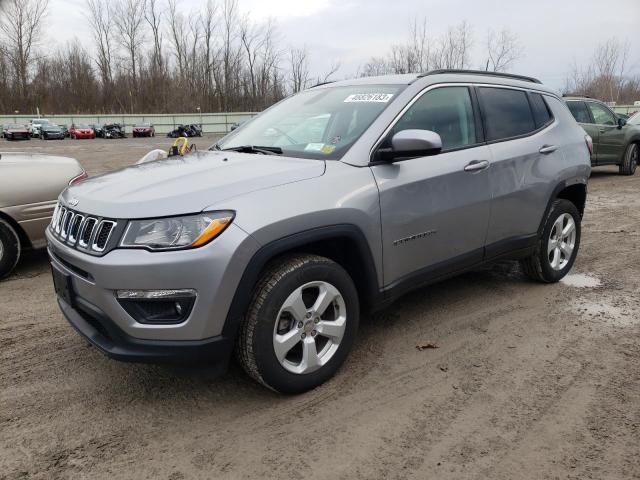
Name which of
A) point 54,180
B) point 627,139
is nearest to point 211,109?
point 627,139

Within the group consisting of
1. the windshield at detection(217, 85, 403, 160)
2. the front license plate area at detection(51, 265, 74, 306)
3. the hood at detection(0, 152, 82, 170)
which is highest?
the windshield at detection(217, 85, 403, 160)

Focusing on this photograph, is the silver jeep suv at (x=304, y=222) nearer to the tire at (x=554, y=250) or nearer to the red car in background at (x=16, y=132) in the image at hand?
the tire at (x=554, y=250)

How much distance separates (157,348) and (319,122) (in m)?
1.87

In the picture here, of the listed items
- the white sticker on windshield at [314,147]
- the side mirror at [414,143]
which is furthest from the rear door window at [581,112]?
the white sticker on windshield at [314,147]

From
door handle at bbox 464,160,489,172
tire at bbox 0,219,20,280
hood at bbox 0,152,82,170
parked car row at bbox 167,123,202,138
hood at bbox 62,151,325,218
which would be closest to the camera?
hood at bbox 62,151,325,218

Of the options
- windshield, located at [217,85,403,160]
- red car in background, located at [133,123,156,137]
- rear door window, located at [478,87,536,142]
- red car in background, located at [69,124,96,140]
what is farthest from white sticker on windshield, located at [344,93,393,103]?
red car in background, located at [133,123,156,137]

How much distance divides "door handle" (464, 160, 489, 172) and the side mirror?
60 cm

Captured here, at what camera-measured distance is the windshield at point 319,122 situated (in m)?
3.23

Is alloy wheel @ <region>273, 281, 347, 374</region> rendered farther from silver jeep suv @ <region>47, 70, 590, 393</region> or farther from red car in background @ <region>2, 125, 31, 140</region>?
red car in background @ <region>2, 125, 31, 140</region>

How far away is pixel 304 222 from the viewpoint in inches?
106

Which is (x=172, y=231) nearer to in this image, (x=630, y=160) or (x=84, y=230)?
(x=84, y=230)

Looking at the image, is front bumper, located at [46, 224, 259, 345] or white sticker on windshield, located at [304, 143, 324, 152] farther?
white sticker on windshield, located at [304, 143, 324, 152]

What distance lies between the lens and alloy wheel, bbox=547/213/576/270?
4.55m

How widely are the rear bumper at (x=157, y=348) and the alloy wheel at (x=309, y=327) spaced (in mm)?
295
